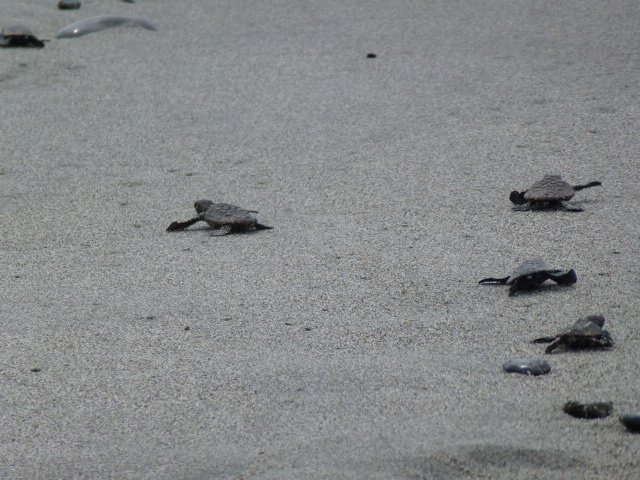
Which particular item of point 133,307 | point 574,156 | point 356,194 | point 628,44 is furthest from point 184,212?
point 628,44

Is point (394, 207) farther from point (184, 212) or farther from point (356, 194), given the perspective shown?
point (184, 212)

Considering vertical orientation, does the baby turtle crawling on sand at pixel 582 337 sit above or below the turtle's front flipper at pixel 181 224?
above

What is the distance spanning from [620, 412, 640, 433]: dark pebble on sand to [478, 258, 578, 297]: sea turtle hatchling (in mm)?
876

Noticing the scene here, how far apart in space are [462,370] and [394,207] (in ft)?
4.90

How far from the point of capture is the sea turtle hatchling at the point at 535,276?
9.21 ft

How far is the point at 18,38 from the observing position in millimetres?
6117

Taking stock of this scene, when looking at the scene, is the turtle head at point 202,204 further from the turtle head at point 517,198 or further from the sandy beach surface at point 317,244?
the turtle head at point 517,198

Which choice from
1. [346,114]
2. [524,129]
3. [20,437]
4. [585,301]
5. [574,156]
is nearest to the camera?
[20,437]

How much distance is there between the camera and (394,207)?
12.4ft

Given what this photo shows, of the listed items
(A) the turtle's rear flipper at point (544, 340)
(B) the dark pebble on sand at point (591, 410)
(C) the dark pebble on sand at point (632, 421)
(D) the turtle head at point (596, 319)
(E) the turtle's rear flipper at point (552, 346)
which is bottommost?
(A) the turtle's rear flipper at point (544, 340)

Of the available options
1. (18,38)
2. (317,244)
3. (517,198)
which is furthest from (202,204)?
(18,38)

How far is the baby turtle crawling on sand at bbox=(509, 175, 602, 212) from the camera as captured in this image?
11.7 feet

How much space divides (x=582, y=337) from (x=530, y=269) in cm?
45

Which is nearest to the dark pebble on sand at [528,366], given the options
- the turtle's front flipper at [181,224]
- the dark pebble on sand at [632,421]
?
the dark pebble on sand at [632,421]
